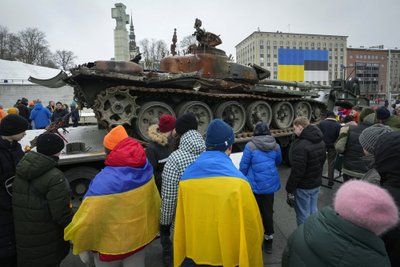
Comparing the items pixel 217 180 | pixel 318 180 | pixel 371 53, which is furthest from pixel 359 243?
pixel 371 53

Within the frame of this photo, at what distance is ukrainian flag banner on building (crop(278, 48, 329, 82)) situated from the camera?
2018 inches

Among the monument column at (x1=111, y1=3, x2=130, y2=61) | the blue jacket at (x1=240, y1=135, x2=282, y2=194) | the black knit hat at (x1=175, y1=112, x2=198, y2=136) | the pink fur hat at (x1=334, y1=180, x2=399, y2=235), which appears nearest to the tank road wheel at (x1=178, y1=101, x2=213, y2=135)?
the blue jacket at (x1=240, y1=135, x2=282, y2=194)

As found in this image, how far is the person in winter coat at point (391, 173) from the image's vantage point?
6.16ft

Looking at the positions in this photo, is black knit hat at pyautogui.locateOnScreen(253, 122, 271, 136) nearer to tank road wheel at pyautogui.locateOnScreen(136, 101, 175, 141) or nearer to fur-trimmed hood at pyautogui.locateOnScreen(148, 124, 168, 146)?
fur-trimmed hood at pyautogui.locateOnScreen(148, 124, 168, 146)

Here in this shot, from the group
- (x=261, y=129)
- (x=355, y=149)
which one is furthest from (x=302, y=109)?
(x=261, y=129)

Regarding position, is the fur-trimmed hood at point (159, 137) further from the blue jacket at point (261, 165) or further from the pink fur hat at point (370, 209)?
the pink fur hat at point (370, 209)

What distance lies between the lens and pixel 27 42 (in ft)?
179

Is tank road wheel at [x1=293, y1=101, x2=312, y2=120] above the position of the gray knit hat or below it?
above

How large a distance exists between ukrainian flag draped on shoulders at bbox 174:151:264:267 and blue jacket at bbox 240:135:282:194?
165 cm

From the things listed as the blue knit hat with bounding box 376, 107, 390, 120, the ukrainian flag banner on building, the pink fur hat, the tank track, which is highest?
the ukrainian flag banner on building

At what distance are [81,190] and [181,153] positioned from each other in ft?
10.6

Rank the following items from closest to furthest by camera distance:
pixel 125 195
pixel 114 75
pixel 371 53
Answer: pixel 125 195, pixel 114 75, pixel 371 53

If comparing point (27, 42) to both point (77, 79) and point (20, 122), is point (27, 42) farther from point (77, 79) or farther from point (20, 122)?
point (20, 122)

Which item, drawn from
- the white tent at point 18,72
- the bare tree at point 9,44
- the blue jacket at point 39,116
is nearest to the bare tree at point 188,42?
the blue jacket at point 39,116
